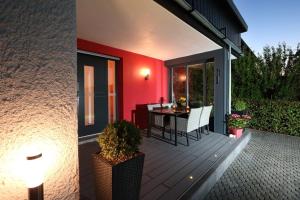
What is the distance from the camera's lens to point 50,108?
1.17 meters

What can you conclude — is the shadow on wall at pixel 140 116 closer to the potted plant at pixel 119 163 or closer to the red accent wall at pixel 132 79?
the red accent wall at pixel 132 79

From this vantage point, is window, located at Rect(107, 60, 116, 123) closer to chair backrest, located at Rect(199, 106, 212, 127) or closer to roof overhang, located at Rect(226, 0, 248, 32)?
chair backrest, located at Rect(199, 106, 212, 127)

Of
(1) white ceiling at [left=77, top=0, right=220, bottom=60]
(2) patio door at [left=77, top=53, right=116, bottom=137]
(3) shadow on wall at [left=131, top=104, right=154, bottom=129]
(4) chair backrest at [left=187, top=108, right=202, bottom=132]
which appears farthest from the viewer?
(3) shadow on wall at [left=131, top=104, right=154, bottom=129]

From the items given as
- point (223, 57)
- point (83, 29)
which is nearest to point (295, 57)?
A: point (223, 57)

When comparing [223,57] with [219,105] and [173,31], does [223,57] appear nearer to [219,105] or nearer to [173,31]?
[219,105]

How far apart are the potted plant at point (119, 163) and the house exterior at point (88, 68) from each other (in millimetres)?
272

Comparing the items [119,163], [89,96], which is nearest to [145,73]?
[89,96]

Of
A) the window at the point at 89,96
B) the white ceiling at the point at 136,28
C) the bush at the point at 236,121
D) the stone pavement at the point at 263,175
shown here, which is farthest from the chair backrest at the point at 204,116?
the window at the point at 89,96

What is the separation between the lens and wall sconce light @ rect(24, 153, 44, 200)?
0.96 meters

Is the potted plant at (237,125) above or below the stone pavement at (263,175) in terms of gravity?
above

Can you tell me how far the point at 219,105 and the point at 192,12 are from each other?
2957mm

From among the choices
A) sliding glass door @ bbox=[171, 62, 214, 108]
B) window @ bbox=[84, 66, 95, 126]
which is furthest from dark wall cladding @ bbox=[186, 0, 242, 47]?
window @ bbox=[84, 66, 95, 126]

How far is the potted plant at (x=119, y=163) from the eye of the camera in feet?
4.96

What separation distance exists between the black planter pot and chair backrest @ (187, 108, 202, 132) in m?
2.28
